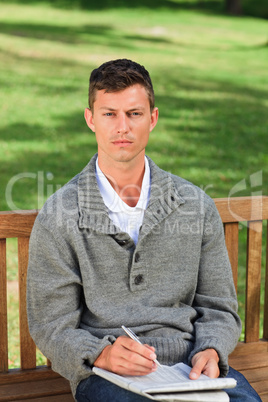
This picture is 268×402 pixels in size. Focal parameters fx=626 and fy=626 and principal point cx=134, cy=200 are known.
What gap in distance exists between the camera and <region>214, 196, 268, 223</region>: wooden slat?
309 centimetres

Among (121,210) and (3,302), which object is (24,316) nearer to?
(3,302)

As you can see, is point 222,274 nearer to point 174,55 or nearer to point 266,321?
point 266,321

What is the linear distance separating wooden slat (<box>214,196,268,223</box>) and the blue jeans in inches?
35.2

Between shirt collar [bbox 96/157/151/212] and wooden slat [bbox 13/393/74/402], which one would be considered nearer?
shirt collar [bbox 96/157/151/212]

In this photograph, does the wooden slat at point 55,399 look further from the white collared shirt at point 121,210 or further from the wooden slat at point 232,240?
the wooden slat at point 232,240

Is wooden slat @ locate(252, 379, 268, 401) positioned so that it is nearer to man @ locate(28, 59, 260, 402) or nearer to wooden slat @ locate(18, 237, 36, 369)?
man @ locate(28, 59, 260, 402)

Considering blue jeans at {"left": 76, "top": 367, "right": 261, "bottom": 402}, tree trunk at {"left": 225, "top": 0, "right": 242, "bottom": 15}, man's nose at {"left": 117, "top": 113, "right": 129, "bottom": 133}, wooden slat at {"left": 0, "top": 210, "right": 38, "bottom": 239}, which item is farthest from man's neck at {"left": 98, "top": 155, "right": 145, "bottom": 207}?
tree trunk at {"left": 225, "top": 0, "right": 242, "bottom": 15}

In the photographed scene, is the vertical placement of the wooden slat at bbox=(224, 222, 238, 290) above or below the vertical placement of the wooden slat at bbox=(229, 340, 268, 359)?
above

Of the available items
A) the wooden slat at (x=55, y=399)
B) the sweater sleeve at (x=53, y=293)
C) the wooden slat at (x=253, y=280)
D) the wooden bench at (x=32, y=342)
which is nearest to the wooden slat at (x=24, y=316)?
the wooden bench at (x=32, y=342)

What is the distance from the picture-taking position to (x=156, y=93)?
1220 centimetres

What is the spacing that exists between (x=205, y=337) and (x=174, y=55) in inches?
609

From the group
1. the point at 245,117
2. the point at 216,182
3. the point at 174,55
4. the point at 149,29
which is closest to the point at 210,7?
the point at 149,29

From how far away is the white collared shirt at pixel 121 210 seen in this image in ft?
8.56

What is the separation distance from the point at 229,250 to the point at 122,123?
103 centimetres
